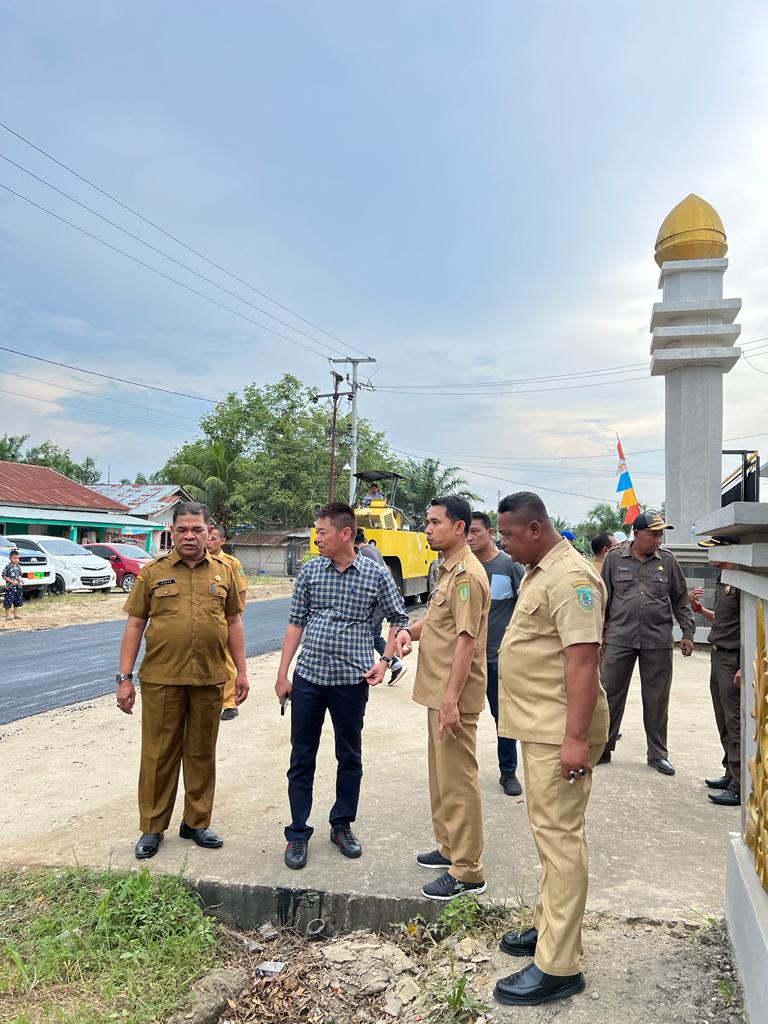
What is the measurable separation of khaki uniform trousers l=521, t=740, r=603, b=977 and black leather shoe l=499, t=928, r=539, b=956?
0.26 meters

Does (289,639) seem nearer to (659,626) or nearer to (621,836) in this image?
(621,836)

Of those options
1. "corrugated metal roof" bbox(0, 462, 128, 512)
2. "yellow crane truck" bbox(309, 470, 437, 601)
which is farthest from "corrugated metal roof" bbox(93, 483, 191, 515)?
"yellow crane truck" bbox(309, 470, 437, 601)

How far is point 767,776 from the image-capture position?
2.13 metres

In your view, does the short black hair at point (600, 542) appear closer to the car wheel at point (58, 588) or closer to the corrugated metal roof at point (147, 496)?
the car wheel at point (58, 588)

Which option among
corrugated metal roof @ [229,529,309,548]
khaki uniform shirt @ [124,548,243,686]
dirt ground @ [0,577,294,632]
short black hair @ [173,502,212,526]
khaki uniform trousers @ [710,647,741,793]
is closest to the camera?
khaki uniform shirt @ [124,548,243,686]

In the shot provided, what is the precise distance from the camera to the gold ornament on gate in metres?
2.17

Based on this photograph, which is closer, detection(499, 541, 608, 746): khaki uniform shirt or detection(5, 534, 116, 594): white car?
detection(499, 541, 608, 746): khaki uniform shirt

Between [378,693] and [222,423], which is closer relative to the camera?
[378,693]

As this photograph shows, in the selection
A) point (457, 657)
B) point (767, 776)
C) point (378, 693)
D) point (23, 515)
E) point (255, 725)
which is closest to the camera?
Result: point (767, 776)

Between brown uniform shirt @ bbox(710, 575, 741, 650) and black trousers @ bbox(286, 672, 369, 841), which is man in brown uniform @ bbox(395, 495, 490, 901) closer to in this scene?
black trousers @ bbox(286, 672, 369, 841)

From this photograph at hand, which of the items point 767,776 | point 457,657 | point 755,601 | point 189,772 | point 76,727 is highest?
point 755,601

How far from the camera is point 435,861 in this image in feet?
10.8

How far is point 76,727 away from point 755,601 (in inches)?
219

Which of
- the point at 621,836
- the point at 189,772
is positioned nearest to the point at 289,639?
the point at 189,772
